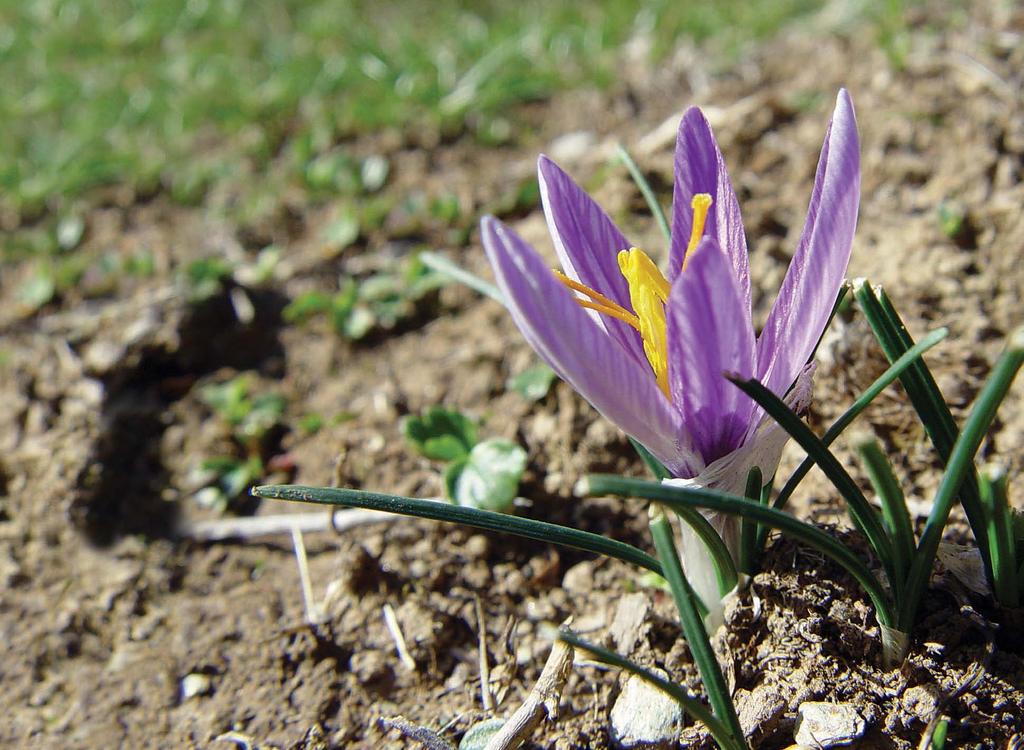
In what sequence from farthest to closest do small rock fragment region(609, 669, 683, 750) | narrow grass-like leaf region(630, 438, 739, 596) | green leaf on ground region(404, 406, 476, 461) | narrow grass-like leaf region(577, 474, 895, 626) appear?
1. green leaf on ground region(404, 406, 476, 461)
2. small rock fragment region(609, 669, 683, 750)
3. narrow grass-like leaf region(630, 438, 739, 596)
4. narrow grass-like leaf region(577, 474, 895, 626)

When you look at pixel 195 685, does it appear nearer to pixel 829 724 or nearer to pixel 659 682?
pixel 659 682

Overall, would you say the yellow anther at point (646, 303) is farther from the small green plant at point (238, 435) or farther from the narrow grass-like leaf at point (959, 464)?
the small green plant at point (238, 435)

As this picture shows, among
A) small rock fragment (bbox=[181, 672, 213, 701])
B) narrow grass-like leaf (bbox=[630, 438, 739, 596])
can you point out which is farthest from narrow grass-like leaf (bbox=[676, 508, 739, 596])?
small rock fragment (bbox=[181, 672, 213, 701])

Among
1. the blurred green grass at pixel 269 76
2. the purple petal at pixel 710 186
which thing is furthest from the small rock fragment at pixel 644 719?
A: the blurred green grass at pixel 269 76

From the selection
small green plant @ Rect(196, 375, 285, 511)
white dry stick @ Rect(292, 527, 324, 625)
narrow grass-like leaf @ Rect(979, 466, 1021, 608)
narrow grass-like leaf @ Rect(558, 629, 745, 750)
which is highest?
narrow grass-like leaf @ Rect(979, 466, 1021, 608)

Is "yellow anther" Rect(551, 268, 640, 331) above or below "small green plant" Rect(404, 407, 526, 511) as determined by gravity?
above

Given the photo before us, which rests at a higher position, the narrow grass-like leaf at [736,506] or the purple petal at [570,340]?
the purple petal at [570,340]

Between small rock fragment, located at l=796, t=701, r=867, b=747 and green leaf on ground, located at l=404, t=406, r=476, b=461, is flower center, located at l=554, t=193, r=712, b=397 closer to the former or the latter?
small rock fragment, located at l=796, t=701, r=867, b=747

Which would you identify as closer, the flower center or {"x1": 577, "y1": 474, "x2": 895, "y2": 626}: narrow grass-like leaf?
{"x1": 577, "y1": 474, "x2": 895, "y2": 626}: narrow grass-like leaf
